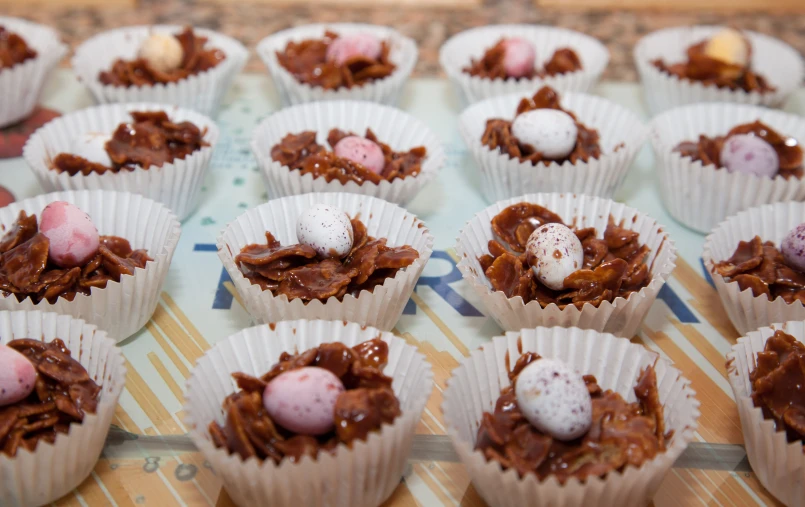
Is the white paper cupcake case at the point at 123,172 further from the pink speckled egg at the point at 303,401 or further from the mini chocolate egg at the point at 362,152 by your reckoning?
the pink speckled egg at the point at 303,401

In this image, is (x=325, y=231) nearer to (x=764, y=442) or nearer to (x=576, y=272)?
(x=576, y=272)

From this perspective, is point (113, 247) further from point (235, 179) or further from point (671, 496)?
point (671, 496)

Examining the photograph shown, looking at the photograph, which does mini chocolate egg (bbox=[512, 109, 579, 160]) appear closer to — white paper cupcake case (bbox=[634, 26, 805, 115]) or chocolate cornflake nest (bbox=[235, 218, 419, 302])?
chocolate cornflake nest (bbox=[235, 218, 419, 302])

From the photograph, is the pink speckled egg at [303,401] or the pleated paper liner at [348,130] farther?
the pleated paper liner at [348,130]

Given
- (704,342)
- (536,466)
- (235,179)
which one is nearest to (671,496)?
(536,466)

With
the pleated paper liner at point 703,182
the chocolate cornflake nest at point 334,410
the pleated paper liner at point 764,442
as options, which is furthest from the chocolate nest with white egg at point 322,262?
the pleated paper liner at point 703,182

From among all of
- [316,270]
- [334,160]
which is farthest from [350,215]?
[316,270]
